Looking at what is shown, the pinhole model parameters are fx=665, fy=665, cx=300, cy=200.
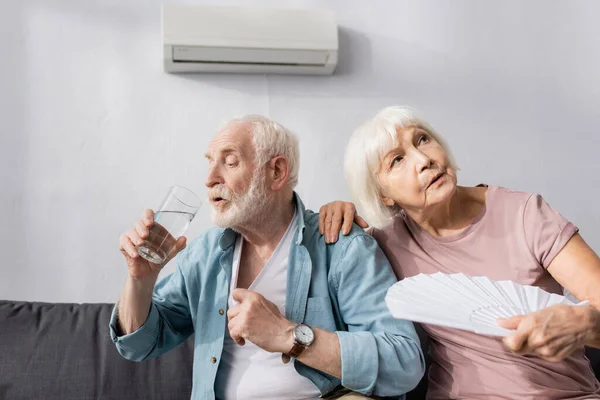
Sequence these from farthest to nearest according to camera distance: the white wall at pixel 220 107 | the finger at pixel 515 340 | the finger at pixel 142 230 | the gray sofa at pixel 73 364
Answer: the white wall at pixel 220 107
the gray sofa at pixel 73 364
the finger at pixel 142 230
the finger at pixel 515 340

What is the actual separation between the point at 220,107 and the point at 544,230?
134 centimetres

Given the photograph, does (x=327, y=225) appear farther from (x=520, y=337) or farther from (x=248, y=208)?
(x=520, y=337)

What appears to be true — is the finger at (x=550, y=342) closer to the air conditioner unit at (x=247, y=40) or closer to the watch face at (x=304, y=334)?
the watch face at (x=304, y=334)

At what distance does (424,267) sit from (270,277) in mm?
389

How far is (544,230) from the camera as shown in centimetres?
156

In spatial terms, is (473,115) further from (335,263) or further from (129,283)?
(129,283)

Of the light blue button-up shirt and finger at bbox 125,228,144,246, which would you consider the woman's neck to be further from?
finger at bbox 125,228,144,246

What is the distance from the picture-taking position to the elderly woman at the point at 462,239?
5.04ft

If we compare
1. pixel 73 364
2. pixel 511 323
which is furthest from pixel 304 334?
pixel 73 364

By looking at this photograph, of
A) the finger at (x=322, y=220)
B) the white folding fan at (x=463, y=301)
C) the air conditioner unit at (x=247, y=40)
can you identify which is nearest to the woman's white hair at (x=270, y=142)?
the finger at (x=322, y=220)

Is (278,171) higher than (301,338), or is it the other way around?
(278,171)

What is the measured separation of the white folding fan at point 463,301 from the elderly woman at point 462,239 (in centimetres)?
21

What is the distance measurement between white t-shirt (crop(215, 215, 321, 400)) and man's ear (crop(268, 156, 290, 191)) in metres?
0.11

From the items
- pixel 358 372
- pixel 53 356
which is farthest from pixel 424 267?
pixel 53 356
